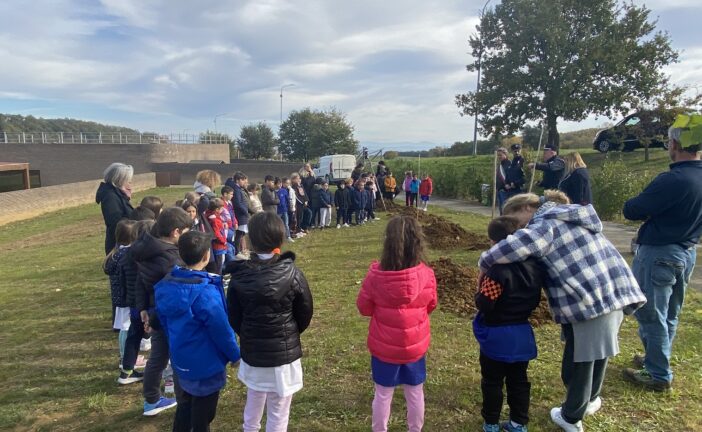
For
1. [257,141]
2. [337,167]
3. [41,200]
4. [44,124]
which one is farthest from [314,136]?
[44,124]

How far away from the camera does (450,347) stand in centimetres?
476

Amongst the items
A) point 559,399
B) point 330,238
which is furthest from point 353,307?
point 330,238

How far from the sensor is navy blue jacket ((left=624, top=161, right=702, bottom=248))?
3283 millimetres

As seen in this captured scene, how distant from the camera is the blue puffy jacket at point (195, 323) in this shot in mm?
2689

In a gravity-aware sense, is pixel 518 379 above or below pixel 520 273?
below

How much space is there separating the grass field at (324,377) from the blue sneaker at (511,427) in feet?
0.67

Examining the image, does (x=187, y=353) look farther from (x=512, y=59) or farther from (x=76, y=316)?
(x=512, y=59)

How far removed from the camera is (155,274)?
349 cm

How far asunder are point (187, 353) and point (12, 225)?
816 inches

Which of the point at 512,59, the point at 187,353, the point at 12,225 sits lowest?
the point at 12,225

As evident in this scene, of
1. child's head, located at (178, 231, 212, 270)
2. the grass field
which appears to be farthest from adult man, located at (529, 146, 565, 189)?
child's head, located at (178, 231, 212, 270)

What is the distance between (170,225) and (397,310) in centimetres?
196

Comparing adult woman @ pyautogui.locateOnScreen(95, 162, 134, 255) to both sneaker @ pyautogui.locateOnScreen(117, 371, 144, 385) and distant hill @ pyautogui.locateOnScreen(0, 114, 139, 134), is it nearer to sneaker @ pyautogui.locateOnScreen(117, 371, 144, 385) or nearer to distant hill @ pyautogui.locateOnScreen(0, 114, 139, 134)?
sneaker @ pyautogui.locateOnScreen(117, 371, 144, 385)

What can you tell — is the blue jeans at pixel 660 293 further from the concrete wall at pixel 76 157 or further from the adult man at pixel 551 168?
the concrete wall at pixel 76 157
